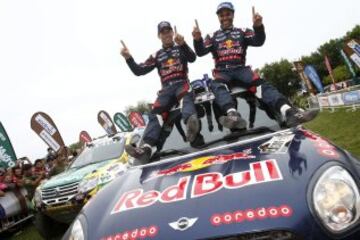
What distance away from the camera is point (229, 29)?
6023 millimetres

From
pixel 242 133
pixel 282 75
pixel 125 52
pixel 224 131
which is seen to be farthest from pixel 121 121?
pixel 282 75

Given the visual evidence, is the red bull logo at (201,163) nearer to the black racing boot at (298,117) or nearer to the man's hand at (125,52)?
the black racing boot at (298,117)

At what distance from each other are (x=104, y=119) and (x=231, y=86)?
27.5 meters

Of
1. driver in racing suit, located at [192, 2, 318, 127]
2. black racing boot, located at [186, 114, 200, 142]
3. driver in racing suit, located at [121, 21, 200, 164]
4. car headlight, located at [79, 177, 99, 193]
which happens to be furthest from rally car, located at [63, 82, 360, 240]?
car headlight, located at [79, 177, 99, 193]

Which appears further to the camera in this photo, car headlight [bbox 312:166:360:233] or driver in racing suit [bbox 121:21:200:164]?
driver in racing suit [bbox 121:21:200:164]

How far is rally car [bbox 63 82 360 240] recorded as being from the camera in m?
2.41

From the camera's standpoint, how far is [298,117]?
3932mm

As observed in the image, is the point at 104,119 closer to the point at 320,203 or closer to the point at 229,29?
the point at 229,29

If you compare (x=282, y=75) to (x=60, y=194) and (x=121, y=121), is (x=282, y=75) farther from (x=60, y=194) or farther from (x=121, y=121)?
(x=60, y=194)

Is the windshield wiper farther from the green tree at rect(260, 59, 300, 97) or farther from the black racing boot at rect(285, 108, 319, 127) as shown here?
the green tree at rect(260, 59, 300, 97)

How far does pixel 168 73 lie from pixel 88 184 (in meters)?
2.73

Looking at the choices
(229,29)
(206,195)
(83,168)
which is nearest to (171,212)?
(206,195)

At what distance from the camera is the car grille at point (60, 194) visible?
798 cm

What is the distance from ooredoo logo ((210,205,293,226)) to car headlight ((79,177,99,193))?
18.2ft
